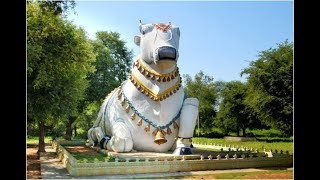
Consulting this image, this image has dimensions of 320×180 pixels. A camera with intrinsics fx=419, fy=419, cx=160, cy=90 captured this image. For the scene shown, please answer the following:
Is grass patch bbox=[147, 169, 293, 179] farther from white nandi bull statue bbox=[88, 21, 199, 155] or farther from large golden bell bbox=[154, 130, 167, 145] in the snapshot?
large golden bell bbox=[154, 130, 167, 145]

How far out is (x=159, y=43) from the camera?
12891mm

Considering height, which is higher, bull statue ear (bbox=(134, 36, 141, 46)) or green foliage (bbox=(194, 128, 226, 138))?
bull statue ear (bbox=(134, 36, 141, 46))

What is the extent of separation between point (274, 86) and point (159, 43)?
11189 mm

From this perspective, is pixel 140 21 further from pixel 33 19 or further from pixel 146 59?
pixel 33 19

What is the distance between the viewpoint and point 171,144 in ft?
43.8

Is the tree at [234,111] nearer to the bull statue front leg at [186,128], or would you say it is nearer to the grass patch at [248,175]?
the bull statue front leg at [186,128]

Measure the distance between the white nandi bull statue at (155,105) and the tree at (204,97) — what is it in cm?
2406

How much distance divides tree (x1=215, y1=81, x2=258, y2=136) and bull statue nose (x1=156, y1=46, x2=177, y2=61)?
2084 cm

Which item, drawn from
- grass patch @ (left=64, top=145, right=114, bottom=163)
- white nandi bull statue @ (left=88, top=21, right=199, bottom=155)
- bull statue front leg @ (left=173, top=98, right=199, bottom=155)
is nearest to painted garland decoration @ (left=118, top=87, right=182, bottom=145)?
white nandi bull statue @ (left=88, top=21, right=199, bottom=155)

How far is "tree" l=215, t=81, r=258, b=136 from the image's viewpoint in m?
33.5

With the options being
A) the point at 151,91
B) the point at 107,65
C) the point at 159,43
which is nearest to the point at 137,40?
the point at 159,43

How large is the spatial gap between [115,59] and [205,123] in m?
10.5

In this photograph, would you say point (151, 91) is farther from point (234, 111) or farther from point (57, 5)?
point (234, 111)

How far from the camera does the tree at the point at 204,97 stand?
37656 millimetres
